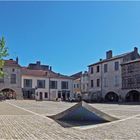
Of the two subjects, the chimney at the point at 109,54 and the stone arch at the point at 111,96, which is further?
the chimney at the point at 109,54

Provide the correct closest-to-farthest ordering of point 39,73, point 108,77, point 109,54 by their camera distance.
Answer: point 108,77 < point 109,54 < point 39,73

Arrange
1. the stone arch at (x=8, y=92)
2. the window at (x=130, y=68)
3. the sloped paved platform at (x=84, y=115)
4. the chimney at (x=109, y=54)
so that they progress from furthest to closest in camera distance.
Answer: the stone arch at (x=8, y=92) < the chimney at (x=109, y=54) < the window at (x=130, y=68) < the sloped paved platform at (x=84, y=115)

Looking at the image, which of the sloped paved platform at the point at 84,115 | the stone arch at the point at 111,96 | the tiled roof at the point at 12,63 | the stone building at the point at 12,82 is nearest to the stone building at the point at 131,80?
the stone arch at the point at 111,96

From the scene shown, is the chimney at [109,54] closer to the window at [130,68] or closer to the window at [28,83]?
the window at [130,68]

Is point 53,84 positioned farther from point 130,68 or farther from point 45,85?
point 130,68

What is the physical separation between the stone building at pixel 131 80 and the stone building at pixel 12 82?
20992 mm

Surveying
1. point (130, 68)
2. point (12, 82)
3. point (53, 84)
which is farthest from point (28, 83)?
point (130, 68)

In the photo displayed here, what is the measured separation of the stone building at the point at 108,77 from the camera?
57031 millimetres

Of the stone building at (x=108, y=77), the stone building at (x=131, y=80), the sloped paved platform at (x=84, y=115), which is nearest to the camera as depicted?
the sloped paved platform at (x=84, y=115)

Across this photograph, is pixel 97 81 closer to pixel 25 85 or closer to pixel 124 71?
pixel 124 71

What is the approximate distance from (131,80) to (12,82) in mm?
23730

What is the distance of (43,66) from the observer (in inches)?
3312

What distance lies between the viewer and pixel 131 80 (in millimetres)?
53156

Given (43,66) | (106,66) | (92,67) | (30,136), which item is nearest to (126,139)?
(30,136)
